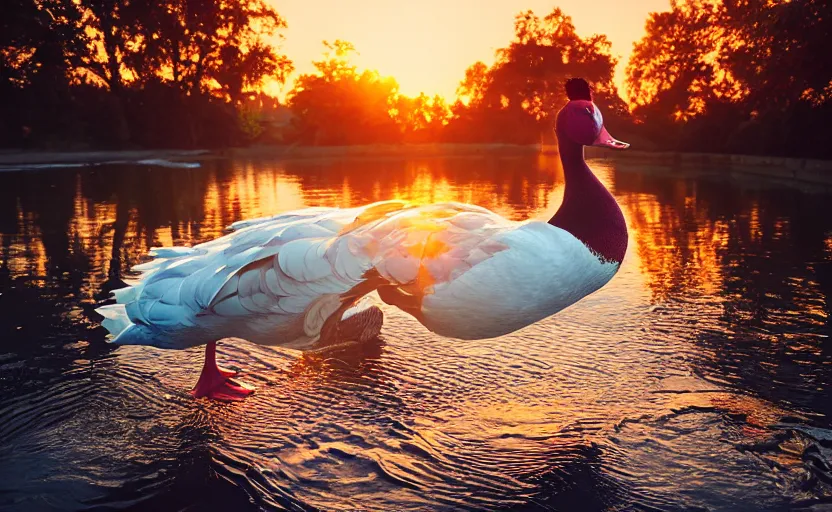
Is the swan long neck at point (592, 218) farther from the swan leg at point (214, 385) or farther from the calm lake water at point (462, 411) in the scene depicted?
the swan leg at point (214, 385)

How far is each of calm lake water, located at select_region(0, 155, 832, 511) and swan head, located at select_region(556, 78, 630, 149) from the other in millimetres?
1595

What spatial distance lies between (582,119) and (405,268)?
3.82 feet

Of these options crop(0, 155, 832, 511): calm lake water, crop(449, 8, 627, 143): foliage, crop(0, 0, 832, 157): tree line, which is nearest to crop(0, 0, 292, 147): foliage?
crop(0, 0, 832, 157): tree line

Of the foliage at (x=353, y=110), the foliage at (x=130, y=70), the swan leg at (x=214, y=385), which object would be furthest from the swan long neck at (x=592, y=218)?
the foliage at (x=353, y=110)

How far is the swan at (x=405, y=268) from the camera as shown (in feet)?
11.2

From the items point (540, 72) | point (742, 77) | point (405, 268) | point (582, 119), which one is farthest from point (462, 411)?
point (540, 72)

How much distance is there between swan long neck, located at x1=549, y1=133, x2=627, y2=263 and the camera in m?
3.48

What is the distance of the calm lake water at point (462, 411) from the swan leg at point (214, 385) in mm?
112

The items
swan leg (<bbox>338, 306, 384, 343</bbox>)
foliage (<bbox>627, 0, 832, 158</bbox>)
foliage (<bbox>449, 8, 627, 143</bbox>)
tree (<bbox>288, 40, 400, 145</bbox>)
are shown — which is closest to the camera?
swan leg (<bbox>338, 306, 384, 343</bbox>)

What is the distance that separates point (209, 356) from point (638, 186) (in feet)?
59.5

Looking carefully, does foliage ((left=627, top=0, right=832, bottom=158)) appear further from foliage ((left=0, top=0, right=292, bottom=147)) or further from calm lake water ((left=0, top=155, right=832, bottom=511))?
foliage ((left=0, top=0, right=292, bottom=147))

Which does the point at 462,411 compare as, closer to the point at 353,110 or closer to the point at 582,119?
the point at 582,119

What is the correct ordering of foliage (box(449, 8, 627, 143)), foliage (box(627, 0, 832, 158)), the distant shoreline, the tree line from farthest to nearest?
foliage (box(449, 8, 627, 143))
the tree line
the distant shoreline
foliage (box(627, 0, 832, 158))

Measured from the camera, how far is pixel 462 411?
4.42 m
